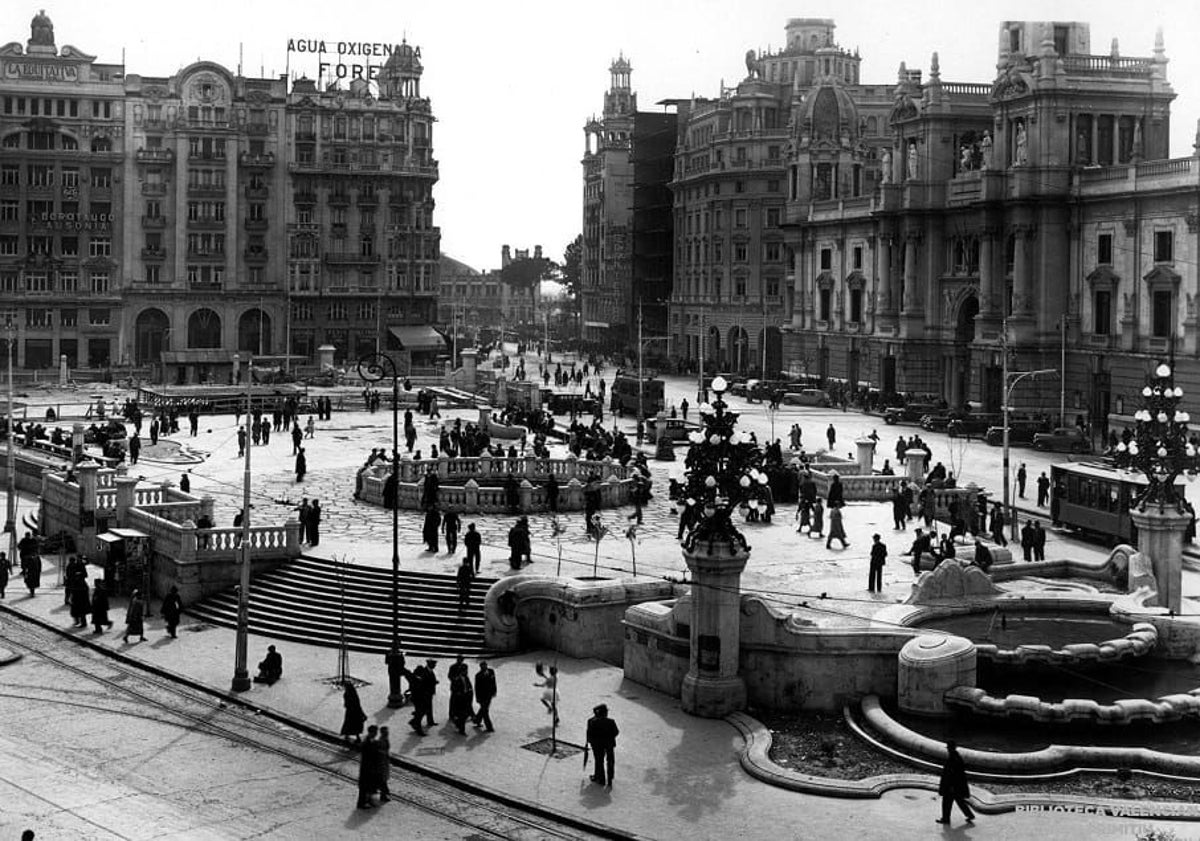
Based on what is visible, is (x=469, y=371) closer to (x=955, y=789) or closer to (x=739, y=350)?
(x=739, y=350)

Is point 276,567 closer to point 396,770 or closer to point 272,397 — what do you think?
point 396,770

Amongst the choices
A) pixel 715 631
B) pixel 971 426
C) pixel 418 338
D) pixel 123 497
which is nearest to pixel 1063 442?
pixel 971 426

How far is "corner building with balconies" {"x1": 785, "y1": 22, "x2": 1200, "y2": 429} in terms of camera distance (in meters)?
74.5

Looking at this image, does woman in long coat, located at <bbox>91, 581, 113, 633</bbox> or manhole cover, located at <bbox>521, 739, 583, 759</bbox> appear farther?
woman in long coat, located at <bbox>91, 581, 113, 633</bbox>

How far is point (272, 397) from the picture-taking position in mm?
89500

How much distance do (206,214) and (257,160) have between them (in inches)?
208

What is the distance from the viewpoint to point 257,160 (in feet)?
383

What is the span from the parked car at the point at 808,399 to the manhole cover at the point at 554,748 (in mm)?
68752

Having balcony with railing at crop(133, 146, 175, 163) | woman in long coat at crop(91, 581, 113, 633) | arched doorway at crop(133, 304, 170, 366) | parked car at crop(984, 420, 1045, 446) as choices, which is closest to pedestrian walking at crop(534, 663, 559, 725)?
woman in long coat at crop(91, 581, 113, 633)

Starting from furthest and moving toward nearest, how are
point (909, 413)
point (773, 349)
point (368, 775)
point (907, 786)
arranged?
point (773, 349), point (909, 413), point (907, 786), point (368, 775)

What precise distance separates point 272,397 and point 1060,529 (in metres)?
51.0

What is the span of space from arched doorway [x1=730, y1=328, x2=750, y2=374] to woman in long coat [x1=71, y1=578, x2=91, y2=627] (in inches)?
3435

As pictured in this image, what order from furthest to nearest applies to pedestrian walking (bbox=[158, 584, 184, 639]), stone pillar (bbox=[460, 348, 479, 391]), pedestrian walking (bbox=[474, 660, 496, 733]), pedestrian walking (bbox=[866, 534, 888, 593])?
stone pillar (bbox=[460, 348, 479, 391]) → pedestrian walking (bbox=[866, 534, 888, 593]) → pedestrian walking (bbox=[158, 584, 184, 639]) → pedestrian walking (bbox=[474, 660, 496, 733])

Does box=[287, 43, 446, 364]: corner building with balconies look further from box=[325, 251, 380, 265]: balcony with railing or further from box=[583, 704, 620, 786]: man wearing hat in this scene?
box=[583, 704, 620, 786]: man wearing hat
